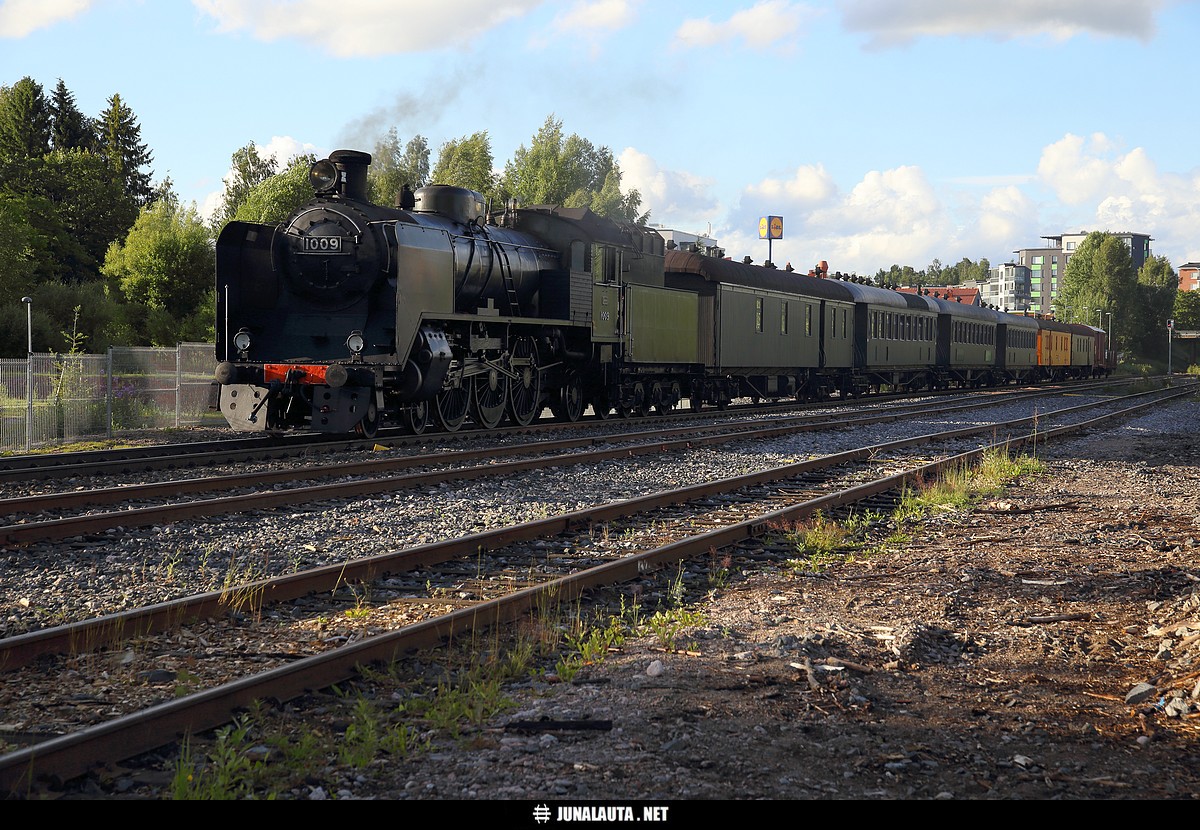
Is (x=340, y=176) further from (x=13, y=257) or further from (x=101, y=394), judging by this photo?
(x=13, y=257)

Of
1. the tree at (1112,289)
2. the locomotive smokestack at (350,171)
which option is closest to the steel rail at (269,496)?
the locomotive smokestack at (350,171)

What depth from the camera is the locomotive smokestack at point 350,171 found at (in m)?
16.3

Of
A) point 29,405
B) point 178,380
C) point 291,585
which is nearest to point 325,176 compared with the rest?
point 29,405

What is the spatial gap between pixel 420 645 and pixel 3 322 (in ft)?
119

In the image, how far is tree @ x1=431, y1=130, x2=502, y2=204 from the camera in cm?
6356

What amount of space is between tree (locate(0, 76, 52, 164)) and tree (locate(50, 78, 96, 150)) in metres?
0.60

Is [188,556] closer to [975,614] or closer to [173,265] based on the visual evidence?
[975,614]

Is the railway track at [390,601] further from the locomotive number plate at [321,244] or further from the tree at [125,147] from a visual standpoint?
the tree at [125,147]

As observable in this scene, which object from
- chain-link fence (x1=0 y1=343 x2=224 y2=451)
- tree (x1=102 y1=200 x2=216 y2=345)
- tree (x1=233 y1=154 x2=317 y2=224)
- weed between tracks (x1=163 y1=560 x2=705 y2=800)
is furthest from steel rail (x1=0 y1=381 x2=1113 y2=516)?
tree (x1=102 y1=200 x2=216 y2=345)

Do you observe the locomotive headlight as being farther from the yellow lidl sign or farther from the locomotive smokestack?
the yellow lidl sign

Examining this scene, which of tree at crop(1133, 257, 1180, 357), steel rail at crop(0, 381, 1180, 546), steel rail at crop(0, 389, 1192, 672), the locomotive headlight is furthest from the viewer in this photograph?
tree at crop(1133, 257, 1180, 357)

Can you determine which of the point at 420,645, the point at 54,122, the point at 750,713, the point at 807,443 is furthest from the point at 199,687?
the point at 54,122

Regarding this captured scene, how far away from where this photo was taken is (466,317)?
54.3 ft

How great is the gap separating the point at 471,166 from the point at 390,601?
198ft
